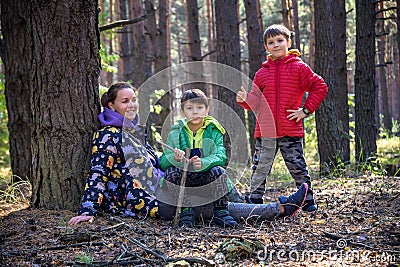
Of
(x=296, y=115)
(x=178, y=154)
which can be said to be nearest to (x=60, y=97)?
(x=178, y=154)

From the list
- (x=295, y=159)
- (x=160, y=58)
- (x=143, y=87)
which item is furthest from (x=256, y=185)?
(x=160, y=58)

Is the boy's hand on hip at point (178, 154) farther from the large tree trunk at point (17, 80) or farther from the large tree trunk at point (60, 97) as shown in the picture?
the large tree trunk at point (17, 80)

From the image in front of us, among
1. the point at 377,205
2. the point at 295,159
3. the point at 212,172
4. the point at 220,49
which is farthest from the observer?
the point at 220,49

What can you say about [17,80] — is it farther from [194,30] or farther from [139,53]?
[194,30]

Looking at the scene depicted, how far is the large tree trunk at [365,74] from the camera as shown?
859 centimetres

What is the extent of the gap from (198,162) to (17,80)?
368cm

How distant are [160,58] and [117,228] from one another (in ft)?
35.5

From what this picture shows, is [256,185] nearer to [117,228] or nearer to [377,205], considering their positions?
[377,205]

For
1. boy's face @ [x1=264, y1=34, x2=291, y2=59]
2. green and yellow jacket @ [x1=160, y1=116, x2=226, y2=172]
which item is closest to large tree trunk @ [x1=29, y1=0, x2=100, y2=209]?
green and yellow jacket @ [x1=160, y1=116, x2=226, y2=172]

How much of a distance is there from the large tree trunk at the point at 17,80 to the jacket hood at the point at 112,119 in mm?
2330

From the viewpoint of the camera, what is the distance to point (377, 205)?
4.21 meters

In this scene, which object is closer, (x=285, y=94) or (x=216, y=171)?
(x=216, y=171)

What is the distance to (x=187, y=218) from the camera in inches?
150


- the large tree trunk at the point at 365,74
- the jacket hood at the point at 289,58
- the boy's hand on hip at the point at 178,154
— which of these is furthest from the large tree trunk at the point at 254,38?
the boy's hand on hip at the point at 178,154
